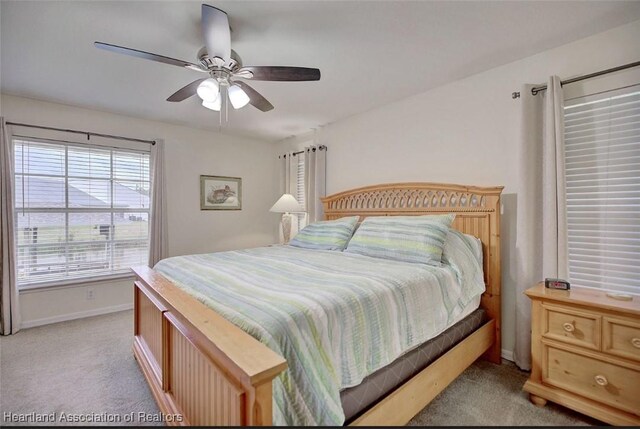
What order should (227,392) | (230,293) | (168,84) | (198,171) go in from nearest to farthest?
(227,392), (230,293), (168,84), (198,171)

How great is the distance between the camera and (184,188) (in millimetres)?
4195

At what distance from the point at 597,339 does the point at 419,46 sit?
2.18m

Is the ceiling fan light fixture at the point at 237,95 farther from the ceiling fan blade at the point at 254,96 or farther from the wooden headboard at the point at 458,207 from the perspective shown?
the wooden headboard at the point at 458,207

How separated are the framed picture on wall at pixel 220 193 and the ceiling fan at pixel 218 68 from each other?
2.25 m

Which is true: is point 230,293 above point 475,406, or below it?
above

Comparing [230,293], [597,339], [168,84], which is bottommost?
[597,339]

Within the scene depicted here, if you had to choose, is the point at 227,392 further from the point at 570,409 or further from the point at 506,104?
the point at 506,104

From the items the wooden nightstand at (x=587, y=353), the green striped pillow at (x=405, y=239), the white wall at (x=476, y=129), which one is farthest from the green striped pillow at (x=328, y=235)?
the wooden nightstand at (x=587, y=353)

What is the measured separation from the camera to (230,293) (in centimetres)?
152

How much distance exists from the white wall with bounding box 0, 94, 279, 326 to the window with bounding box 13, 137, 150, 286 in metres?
0.23

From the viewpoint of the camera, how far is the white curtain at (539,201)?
6.74ft

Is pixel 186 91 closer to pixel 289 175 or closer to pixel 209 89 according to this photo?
pixel 209 89

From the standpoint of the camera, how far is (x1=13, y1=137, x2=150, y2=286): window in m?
3.20

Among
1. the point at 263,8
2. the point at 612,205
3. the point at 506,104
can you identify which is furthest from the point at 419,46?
the point at 612,205
